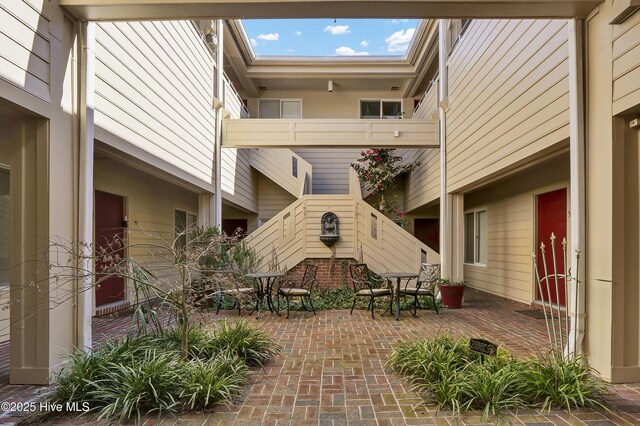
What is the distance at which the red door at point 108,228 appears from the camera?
241 inches

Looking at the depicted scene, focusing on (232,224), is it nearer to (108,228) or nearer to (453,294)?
(108,228)

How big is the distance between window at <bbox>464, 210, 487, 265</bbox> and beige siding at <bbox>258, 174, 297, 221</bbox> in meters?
6.05

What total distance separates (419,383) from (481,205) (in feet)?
23.4

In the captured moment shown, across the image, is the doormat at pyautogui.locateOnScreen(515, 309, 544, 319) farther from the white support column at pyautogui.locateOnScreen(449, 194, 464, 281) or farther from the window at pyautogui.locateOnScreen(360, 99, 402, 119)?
the window at pyautogui.locateOnScreen(360, 99, 402, 119)

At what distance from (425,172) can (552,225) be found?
4149mm

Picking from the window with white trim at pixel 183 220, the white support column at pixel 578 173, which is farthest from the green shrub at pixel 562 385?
the window with white trim at pixel 183 220

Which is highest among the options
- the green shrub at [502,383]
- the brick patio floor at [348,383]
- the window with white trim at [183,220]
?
the window with white trim at [183,220]

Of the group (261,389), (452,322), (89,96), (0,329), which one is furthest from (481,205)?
(0,329)

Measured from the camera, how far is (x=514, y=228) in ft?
24.8

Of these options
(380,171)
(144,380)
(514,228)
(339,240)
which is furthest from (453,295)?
(144,380)

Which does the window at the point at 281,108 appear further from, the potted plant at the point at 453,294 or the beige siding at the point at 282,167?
the potted plant at the point at 453,294

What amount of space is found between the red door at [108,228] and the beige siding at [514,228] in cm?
724

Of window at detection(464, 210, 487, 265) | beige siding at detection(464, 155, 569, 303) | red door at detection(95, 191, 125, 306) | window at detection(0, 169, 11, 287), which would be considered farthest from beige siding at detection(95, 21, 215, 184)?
window at detection(464, 210, 487, 265)

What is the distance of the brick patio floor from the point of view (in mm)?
2734
